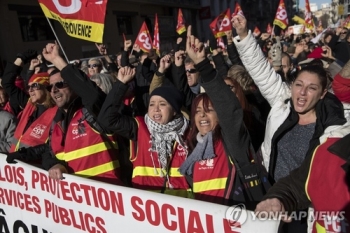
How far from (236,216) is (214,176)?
0.39 metres

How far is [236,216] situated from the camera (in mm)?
1900

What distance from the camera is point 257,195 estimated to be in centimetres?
207

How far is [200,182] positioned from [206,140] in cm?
28

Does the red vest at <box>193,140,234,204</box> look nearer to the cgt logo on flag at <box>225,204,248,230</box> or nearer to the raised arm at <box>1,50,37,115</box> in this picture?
the cgt logo on flag at <box>225,204,248,230</box>

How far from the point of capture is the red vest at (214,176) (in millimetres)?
2234

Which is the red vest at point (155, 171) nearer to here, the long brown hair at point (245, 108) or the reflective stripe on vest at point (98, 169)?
the reflective stripe on vest at point (98, 169)

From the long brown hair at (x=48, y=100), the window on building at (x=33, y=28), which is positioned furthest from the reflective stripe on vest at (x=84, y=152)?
the window on building at (x=33, y=28)

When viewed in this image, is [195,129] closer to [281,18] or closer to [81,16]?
[81,16]

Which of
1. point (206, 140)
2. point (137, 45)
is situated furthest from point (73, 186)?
point (137, 45)

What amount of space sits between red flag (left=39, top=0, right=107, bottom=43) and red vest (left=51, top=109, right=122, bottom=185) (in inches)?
29.4

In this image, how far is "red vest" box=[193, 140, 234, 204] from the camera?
7.33 feet

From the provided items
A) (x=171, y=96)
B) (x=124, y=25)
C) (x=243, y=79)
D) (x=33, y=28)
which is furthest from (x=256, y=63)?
(x=124, y=25)

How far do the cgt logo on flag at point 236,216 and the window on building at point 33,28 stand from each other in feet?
45.8

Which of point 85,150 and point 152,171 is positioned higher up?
point 85,150
